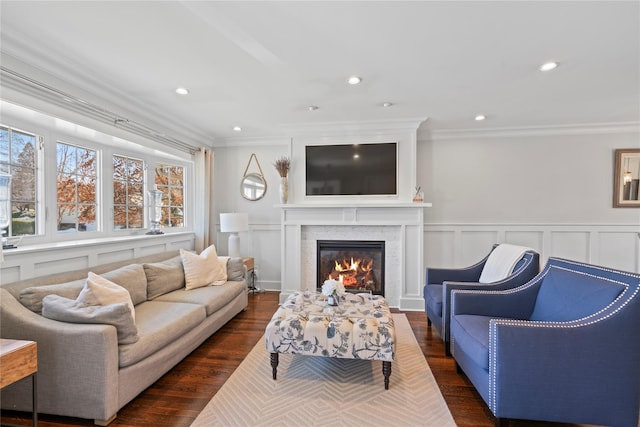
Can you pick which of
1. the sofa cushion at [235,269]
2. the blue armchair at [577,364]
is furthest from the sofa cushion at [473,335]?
the sofa cushion at [235,269]

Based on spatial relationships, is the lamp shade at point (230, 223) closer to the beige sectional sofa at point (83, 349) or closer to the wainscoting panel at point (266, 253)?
the wainscoting panel at point (266, 253)

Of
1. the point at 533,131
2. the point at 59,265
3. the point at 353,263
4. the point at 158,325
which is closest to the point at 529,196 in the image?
the point at 533,131

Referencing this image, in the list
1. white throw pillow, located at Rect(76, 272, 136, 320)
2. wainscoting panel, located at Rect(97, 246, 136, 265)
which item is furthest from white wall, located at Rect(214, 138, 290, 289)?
white throw pillow, located at Rect(76, 272, 136, 320)

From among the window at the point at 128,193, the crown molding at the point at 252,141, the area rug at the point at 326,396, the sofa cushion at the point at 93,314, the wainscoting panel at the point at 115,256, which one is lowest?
the area rug at the point at 326,396

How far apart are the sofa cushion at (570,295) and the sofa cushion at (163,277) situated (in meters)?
3.30

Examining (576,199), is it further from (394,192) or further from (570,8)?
(570,8)

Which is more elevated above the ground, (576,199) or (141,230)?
(576,199)

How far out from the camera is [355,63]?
7.70ft

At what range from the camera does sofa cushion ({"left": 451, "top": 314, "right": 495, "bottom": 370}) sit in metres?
1.78

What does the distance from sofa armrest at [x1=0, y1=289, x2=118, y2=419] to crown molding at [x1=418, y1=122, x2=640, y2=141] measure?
4.30m

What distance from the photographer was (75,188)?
114 inches

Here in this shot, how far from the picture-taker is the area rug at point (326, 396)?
1.77m

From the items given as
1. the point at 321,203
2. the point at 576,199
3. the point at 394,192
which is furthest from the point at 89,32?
the point at 576,199

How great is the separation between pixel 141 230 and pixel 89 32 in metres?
2.35
